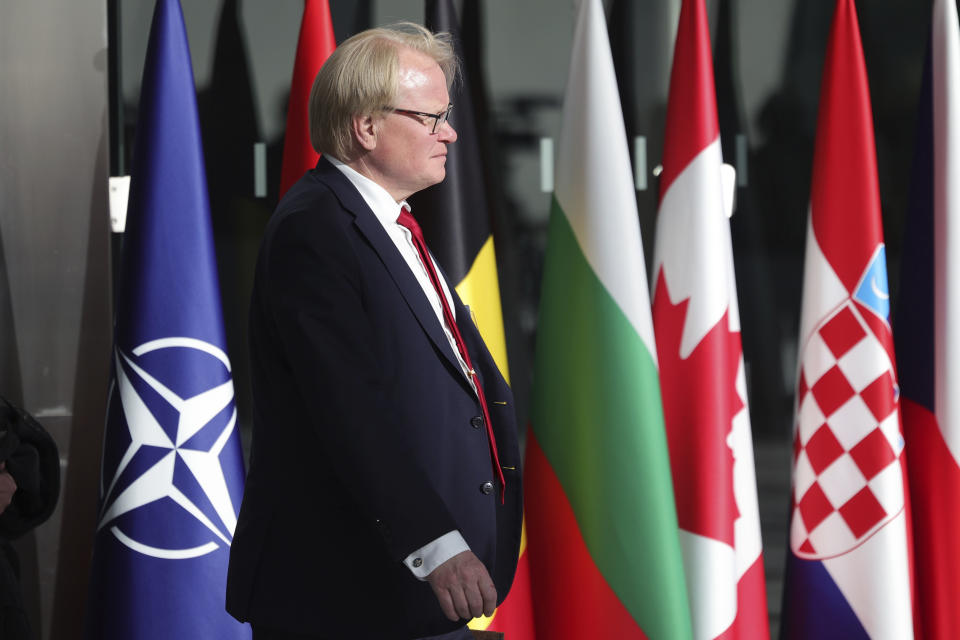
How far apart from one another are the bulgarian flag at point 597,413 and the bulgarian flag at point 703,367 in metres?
0.10

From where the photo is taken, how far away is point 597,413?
2.22 metres

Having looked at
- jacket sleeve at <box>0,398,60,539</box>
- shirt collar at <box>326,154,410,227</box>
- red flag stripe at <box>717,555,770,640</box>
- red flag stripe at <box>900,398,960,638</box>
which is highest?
shirt collar at <box>326,154,410,227</box>

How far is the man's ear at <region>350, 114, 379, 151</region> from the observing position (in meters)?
1.29

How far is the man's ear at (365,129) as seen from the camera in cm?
129

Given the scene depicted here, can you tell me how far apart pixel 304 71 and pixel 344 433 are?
139cm

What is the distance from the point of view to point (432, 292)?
1.31 meters

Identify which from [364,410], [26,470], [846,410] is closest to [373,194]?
[364,410]

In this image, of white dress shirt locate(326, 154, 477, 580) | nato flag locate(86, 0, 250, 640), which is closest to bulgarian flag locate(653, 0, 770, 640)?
nato flag locate(86, 0, 250, 640)

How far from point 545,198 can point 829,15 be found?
908mm

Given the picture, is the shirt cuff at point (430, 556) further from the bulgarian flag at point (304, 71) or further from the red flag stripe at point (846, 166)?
the red flag stripe at point (846, 166)

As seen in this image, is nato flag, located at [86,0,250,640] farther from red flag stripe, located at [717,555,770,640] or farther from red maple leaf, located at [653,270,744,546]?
red flag stripe, located at [717,555,770,640]

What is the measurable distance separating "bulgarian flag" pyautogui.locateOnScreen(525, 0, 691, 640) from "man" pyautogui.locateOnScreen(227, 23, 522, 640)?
0.92 meters

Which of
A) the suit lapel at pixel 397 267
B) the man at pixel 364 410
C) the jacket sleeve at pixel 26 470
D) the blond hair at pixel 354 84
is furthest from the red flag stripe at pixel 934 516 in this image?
the jacket sleeve at pixel 26 470

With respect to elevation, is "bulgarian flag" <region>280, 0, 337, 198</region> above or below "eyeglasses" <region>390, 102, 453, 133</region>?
above
